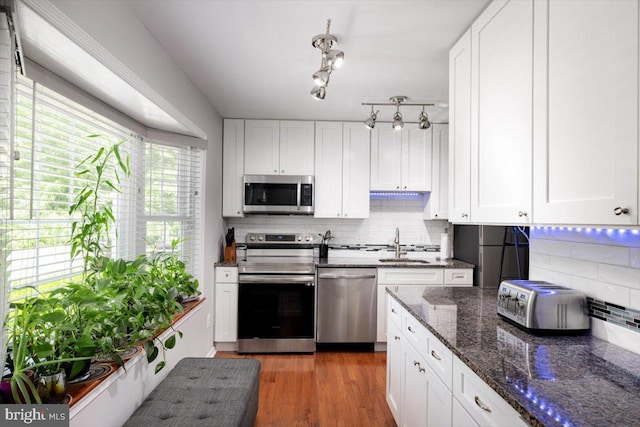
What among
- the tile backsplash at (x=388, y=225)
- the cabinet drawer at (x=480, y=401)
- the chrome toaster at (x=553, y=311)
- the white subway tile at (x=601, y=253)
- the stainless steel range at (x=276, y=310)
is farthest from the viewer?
the tile backsplash at (x=388, y=225)

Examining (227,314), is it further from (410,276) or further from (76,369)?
(76,369)

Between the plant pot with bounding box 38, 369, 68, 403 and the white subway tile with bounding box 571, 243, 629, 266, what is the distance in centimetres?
208

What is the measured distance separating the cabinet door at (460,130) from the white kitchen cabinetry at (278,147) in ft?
6.57

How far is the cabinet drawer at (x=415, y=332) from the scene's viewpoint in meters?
1.76

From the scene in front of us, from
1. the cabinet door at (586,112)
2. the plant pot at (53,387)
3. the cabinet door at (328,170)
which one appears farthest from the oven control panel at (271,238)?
→ the cabinet door at (586,112)

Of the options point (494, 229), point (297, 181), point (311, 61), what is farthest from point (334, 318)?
point (311, 61)

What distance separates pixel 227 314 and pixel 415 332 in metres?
2.32

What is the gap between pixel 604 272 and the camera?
1.46 m

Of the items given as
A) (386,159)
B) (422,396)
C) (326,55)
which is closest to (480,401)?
(422,396)

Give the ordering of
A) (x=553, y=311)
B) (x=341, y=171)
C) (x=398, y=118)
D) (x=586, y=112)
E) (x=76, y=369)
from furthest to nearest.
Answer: (x=341, y=171) < (x=398, y=118) < (x=553, y=311) < (x=76, y=369) < (x=586, y=112)

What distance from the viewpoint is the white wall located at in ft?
4.95

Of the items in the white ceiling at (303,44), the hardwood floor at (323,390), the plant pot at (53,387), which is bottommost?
the hardwood floor at (323,390)

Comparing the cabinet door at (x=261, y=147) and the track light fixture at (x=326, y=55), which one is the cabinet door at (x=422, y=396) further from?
the cabinet door at (x=261, y=147)

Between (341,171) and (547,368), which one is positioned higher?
(341,171)
